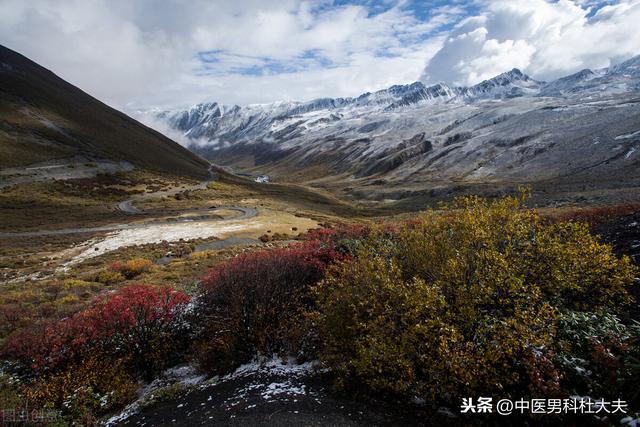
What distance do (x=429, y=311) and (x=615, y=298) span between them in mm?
6970

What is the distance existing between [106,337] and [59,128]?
149347mm

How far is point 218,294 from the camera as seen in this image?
1619cm

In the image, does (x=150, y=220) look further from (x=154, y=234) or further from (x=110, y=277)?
(x=110, y=277)

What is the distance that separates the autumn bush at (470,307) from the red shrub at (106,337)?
8140mm

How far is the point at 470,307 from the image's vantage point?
858 cm

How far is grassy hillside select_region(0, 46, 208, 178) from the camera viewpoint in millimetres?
107062

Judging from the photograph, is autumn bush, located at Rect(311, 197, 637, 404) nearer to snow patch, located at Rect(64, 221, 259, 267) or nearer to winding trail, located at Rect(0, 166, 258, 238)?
snow patch, located at Rect(64, 221, 259, 267)

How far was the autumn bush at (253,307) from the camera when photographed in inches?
549

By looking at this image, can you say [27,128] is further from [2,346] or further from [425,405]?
[425,405]

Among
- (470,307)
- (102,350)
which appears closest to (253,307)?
(102,350)

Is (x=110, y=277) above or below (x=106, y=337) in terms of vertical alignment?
below

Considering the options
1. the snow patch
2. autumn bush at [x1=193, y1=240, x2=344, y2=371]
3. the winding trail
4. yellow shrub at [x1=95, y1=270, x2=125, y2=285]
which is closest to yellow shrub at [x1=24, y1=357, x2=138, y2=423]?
autumn bush at [x1=193, y1=240, x2=344, y2=371]

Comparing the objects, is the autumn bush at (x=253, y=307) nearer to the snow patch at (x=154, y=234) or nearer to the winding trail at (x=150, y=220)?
the snow patch at (x=154, y=234)

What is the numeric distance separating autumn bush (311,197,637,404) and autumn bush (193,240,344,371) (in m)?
2.99
